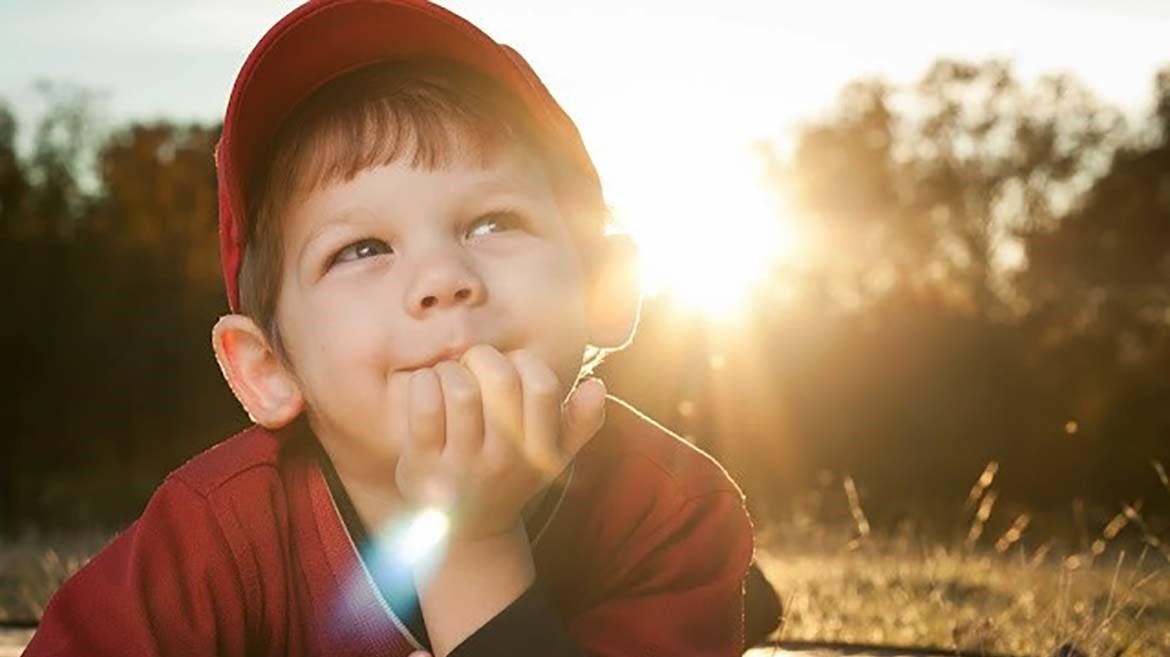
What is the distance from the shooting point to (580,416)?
248cm

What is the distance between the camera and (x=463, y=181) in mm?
2600

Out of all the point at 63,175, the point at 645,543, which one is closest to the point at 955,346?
the point at 63,175

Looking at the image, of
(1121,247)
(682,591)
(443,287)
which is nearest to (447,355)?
(443,287)

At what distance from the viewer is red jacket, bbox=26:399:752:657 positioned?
2.81m

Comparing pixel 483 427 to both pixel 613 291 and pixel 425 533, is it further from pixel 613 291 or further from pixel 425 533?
pixel 613 291

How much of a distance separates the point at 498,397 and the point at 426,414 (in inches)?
3.8

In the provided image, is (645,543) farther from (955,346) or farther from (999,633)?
(955,346)

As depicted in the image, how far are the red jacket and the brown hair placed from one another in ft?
1.04

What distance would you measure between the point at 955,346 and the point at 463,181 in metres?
22.0

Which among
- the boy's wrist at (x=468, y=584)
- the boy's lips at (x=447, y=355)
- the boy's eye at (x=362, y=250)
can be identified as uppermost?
the boy's eye at (x=362, y=250)

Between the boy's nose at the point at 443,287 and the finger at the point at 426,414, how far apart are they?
4.0 inches

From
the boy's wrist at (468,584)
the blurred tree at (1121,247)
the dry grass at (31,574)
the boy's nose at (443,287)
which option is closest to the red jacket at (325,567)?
the boy's wrist at (468,584)

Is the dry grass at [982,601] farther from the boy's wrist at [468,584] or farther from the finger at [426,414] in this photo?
the finger at [426,414]

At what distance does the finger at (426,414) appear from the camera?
2367mm
